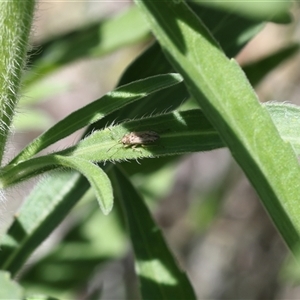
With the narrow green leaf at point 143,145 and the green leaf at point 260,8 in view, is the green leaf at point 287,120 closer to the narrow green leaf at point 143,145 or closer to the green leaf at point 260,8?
the narrow green leaf at point 143,145

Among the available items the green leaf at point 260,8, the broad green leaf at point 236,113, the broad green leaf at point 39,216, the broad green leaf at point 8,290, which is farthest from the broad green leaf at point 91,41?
the broad green leaf at point 8,290

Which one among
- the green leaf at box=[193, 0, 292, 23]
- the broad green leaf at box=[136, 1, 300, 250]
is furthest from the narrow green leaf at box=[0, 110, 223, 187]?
the green leaf at box=[193, 0, 292, 23]

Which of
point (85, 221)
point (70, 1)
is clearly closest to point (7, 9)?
point (85, 221)

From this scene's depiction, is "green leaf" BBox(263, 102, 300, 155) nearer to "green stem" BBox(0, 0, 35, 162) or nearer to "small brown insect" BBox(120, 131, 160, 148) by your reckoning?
"small brown insect" BBox(120, 131, 160, 148)

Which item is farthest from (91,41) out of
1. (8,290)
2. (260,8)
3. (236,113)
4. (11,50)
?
(8,290)

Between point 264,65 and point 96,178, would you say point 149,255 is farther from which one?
point 264,65
